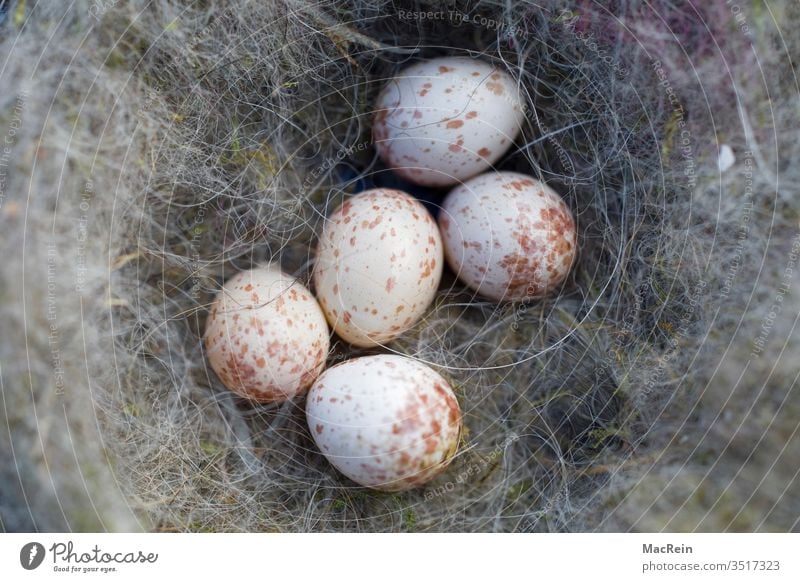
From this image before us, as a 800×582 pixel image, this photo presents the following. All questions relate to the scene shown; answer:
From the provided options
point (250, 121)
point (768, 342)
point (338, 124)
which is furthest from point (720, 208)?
point (250, 121)

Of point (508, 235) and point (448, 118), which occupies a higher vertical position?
point (448, 118)

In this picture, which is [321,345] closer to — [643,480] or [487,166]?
[487,166]
